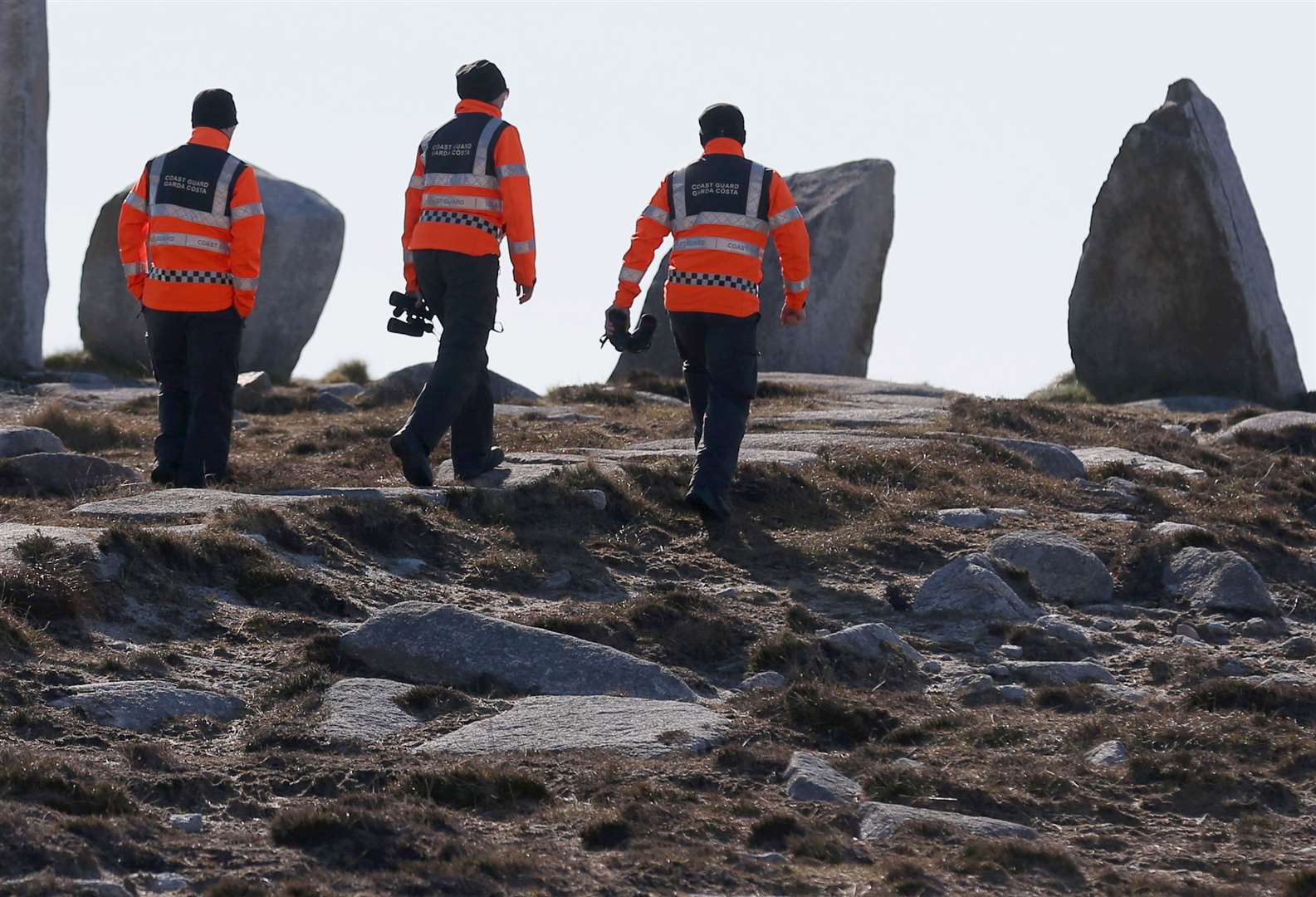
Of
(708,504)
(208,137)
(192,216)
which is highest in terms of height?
(208,137)

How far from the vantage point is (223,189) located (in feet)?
30.7

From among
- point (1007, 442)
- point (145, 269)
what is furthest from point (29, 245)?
point (1007, 442)

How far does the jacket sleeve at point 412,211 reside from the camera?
31.1ft

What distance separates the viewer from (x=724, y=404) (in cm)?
916

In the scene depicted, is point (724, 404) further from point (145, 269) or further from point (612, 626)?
point (145, 269)

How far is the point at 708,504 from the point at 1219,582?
2.27 meters

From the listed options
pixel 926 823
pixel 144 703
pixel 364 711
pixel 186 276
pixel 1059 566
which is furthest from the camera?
pixel 186 276

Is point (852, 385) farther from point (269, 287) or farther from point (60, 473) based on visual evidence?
point (60, 473)

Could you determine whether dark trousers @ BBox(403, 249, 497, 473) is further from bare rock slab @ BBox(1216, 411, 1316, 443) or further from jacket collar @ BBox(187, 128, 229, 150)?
bare rock slab @ BBox(1216, 411, 1316, 443)

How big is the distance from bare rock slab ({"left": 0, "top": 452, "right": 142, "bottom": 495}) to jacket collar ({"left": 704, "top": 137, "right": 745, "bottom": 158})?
10.7 ft

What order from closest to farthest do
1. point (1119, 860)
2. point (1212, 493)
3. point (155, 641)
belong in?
1. point (1119, 860)
2. point (155, 641)
3. point (1212, 493)

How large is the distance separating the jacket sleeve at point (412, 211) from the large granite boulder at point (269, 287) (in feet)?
35.3

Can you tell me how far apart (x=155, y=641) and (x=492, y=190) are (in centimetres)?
356

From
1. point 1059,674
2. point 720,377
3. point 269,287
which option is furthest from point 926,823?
point 269,287
